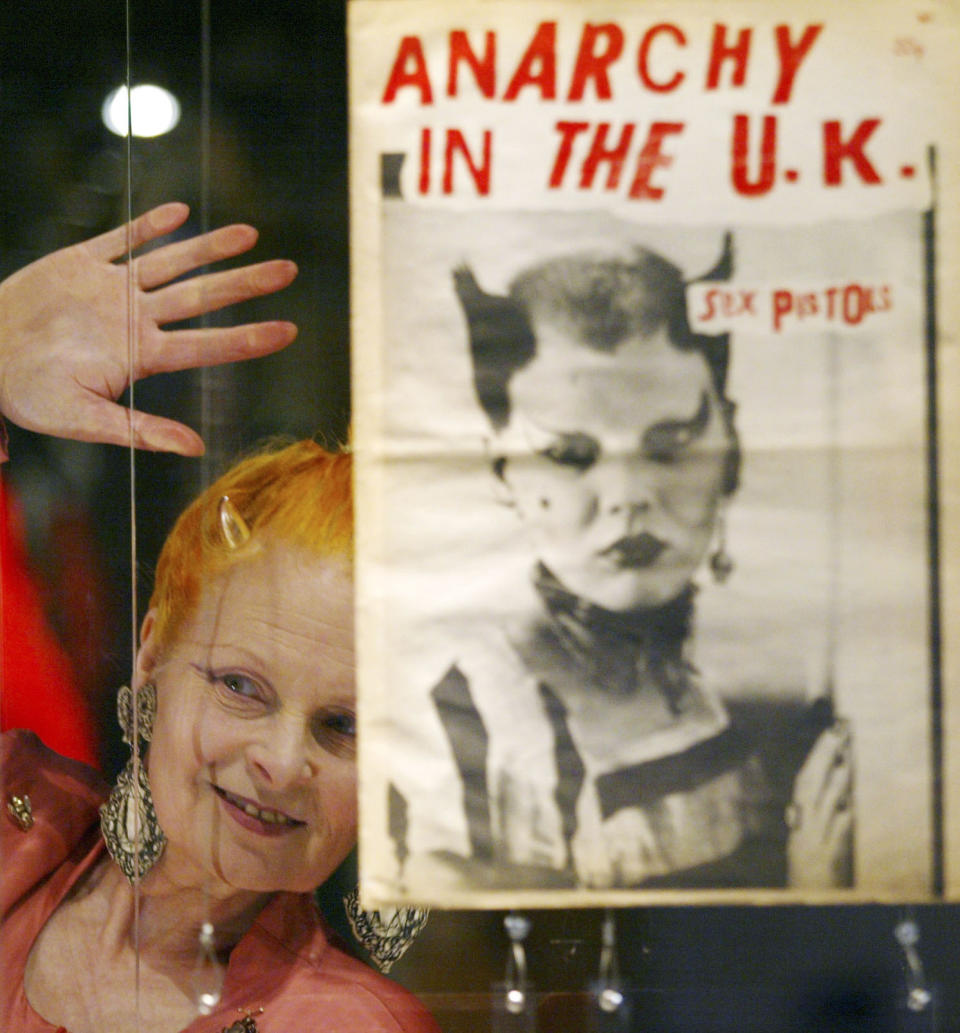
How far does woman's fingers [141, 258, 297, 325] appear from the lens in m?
1.60

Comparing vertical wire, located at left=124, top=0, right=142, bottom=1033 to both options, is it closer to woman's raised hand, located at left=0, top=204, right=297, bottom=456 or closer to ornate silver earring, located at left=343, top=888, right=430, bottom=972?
woman's raised hand, located at left=0, top=204, right=297, bottom=456

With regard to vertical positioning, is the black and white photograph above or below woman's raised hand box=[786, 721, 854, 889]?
above

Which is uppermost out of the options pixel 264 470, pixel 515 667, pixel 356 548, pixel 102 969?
pixel 264 470

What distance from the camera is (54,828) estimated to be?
1.64m

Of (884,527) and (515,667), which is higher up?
(884,527)

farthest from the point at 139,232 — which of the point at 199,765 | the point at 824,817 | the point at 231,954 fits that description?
the point at 824,817

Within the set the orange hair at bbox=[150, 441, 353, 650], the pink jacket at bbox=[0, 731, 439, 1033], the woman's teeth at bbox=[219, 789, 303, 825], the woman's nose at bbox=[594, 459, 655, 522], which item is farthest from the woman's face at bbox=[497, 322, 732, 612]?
the pink jacket at bbox=[0, 731, 439, 1033]

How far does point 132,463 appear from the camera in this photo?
1621 mm

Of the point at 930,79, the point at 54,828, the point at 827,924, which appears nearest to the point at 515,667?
the point at 827,924

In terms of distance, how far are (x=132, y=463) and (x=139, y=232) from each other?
33 centimetres

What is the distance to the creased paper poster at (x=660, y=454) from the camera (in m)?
1.55

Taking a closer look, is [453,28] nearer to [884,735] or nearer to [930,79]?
[930,79]

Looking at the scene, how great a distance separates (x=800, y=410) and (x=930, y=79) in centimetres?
49

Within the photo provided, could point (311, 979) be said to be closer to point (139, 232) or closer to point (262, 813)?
point (262, 813)
